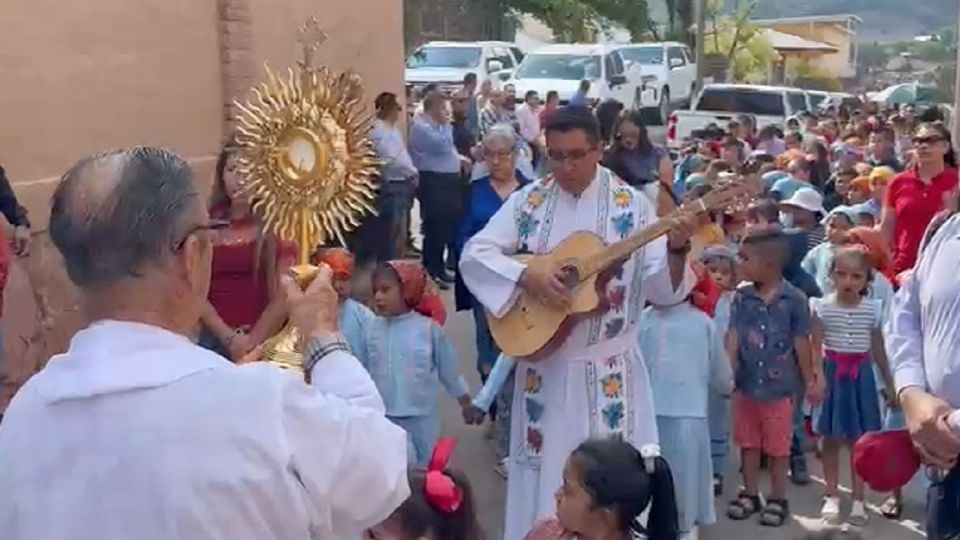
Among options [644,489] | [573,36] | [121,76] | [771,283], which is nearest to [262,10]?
[121,76]

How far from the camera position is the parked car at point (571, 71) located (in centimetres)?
2450

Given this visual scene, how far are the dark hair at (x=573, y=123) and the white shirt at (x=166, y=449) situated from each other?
2.78 meters

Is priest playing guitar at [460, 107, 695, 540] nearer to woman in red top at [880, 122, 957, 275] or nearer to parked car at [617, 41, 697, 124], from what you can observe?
woman in red top at [880, 122, 957, 275]

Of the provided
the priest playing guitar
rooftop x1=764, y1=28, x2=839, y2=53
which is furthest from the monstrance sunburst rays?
rooftop x1=764, y1=28, x2=839, y2=53

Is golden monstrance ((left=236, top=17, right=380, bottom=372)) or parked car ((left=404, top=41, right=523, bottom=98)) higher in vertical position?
golden monstrance ((left=236, top=17, right=380, bottom=372))

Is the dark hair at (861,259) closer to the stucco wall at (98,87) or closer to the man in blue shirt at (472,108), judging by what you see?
the stucco wall at (98,87)

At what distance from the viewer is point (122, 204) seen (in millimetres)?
2182

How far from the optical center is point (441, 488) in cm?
399

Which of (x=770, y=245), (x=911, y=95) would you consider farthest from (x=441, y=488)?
(x=911, y=95)

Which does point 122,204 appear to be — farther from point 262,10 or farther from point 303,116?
point 262,10

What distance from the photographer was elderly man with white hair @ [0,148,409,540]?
2.15 metres

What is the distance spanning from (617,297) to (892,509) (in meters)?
2.42

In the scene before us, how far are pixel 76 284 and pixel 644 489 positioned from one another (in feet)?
7.50

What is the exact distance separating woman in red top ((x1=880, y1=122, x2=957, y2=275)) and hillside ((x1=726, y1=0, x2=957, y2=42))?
4968 inches
